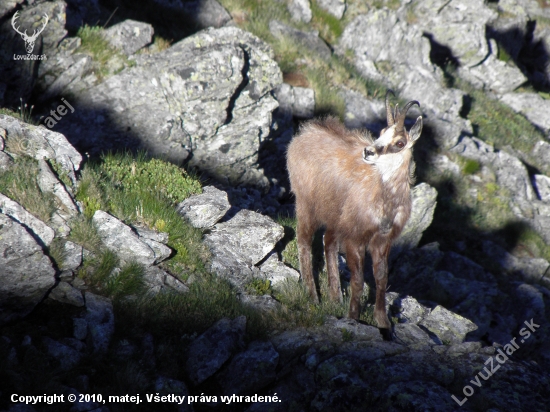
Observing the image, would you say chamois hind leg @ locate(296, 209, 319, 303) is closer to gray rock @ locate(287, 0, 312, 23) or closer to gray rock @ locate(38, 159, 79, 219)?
gray rock @ locate(38, 159, 79, 219)

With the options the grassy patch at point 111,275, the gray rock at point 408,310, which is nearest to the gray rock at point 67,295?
the grassy patch at point 111,275

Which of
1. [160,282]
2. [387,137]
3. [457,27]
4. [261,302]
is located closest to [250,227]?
[261,302]

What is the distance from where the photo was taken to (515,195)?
17.8 metres

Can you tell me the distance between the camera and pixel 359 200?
24.2ft

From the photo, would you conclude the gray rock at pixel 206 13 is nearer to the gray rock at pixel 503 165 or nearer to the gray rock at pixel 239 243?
the gray rock at pixel 503 165

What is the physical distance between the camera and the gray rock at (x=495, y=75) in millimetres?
23969

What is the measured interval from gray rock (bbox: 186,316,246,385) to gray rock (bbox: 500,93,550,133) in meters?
21.8

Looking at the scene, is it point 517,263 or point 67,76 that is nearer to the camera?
point 67,76

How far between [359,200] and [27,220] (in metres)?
4.58

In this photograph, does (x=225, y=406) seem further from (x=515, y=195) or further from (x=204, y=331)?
(x=515, y=195)

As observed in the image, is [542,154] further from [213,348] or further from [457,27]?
[213,348]

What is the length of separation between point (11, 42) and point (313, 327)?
8.06m

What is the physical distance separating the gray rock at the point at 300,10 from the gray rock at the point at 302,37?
1.32 meters

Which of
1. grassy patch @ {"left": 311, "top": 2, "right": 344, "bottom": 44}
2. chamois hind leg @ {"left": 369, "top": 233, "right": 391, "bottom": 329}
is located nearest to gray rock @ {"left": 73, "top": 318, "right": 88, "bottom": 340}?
chamois hind leg @ {"left": 369, "top": 233, "right": 391, "bottom": 329}
